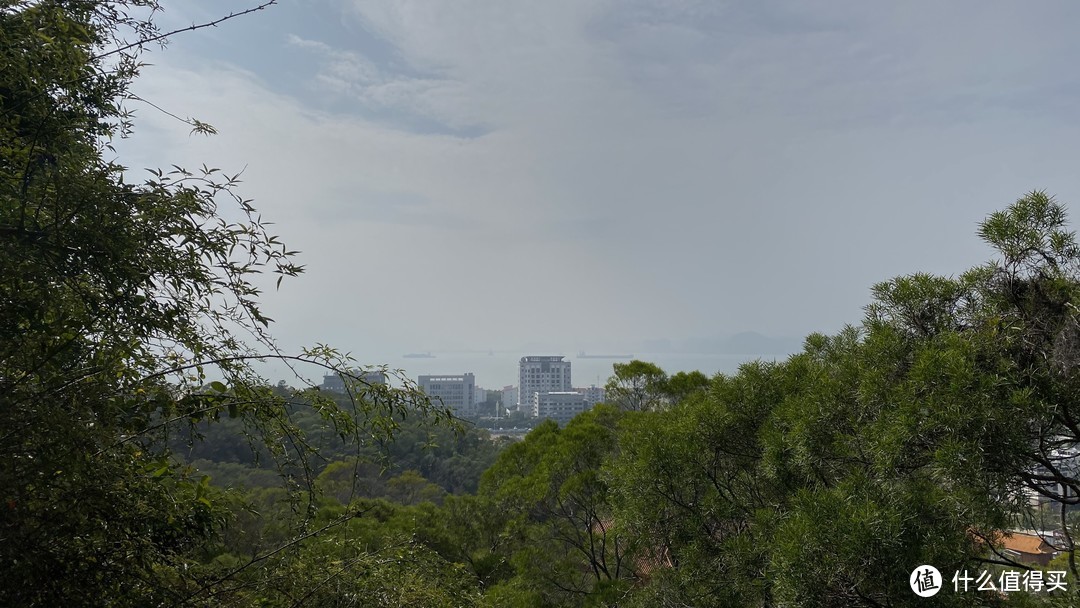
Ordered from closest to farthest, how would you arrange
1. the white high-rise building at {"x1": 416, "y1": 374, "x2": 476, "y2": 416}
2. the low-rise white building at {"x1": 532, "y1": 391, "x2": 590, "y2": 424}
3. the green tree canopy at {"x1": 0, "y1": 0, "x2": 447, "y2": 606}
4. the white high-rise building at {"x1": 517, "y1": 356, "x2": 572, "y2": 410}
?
the green tree canopy at {"x1": 0, "y1": 0, "x2": 447, "y2": 606} → the low-rise white building at {"x1": 532, "y1": 391, "x2": 590, "y2": 424} → the white high-rise building at {"x1": 416, "y1": 374, "x2": 476, "y2": 416} → the white high-rise building at {"x1": 517, "y1": 356, "x2": 572, "y2": 410}

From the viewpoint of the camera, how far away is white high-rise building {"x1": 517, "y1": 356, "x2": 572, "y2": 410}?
70.8 metres

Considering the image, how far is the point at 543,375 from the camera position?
7144 centimetres

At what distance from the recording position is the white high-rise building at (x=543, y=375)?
7081 cm

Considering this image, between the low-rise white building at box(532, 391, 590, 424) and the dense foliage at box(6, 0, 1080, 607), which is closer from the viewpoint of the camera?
the dense foliage at box(6, 0, 1080, 607)

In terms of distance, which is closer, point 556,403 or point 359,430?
point 359,430

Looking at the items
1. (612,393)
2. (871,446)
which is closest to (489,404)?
(612,393)

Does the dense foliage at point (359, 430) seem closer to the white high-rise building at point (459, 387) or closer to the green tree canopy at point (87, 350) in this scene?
the green tree canopy at point (87, 350)

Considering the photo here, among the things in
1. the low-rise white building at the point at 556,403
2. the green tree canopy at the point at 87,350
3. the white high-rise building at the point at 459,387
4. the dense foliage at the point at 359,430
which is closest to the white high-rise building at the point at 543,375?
the low-rise white building at the point at 556,403

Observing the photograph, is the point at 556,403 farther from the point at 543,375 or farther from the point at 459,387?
the point at 459,387

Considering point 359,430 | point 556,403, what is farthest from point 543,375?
point 359,430

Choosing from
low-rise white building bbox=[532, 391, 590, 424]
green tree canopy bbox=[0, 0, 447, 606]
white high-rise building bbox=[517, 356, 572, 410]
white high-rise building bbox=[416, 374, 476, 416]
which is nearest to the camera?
green tree canopy bbox=[0, 0, 447, 606]

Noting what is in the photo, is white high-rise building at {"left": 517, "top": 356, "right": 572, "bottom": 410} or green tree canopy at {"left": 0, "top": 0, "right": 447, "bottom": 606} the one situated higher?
white high-rise building at {"left": 517, "top": 356, "right": 572, "bottom": 410}

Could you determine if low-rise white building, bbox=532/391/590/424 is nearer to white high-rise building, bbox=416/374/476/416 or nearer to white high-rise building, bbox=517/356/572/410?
white high-rise building, bbox=517/356/572/410

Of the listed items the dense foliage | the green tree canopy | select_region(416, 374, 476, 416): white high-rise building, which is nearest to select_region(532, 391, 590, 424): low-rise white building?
select_region(416, 374, 476, 416): white high-rise building
